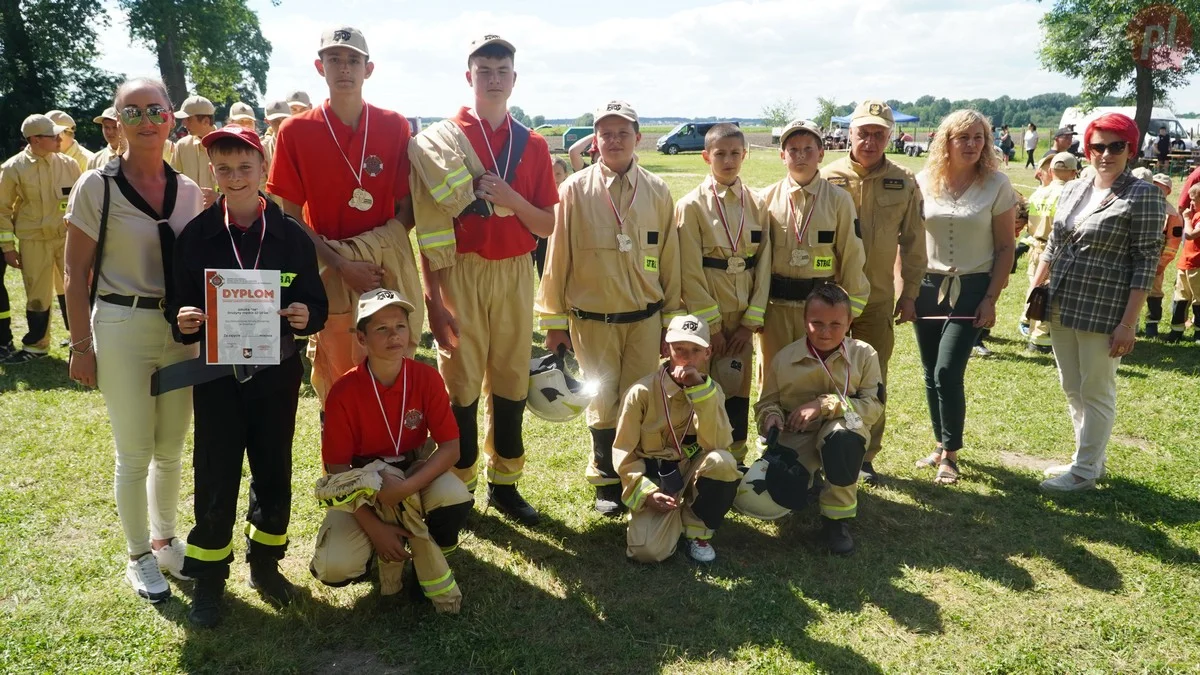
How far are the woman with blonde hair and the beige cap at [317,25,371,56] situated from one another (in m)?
3.58

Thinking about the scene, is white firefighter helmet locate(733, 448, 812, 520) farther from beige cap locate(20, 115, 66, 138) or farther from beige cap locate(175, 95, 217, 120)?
beige cap locate(20, 115, 66, 138)

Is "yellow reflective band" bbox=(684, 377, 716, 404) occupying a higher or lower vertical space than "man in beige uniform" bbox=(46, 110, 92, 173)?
lower

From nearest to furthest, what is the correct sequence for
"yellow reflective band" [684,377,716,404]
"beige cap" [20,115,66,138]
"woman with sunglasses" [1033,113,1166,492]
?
"yellow reflective band" [684,377,716,404] < "woman with sunglasses" [1033,113,1166,492] < "beige cap" [20,115,66,138]

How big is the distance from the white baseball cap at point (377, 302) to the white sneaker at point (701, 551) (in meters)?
2.02

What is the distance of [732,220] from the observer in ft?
15.5

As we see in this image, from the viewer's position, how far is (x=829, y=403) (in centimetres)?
446

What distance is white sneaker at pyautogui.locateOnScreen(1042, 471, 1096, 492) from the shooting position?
17.3ft

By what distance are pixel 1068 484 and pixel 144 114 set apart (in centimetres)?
576

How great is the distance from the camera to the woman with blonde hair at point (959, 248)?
5.03 m

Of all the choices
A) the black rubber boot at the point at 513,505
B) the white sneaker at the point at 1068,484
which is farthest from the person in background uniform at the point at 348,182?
the white sneaker at the point at 1068,484

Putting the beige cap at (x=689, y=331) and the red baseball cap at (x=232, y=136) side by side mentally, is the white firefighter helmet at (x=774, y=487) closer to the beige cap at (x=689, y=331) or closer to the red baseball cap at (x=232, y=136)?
the beige cap at (x=689, y=331)

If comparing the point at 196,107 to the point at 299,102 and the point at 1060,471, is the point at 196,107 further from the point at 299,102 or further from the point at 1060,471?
the point at 1060,471

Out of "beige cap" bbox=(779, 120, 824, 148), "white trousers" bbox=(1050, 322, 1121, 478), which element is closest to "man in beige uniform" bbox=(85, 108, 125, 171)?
"beige cap" bbox=(779, 120, 824, 148)

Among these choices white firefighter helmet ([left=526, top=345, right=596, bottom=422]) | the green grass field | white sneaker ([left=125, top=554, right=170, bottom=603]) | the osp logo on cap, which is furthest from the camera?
the osp logo on cap
